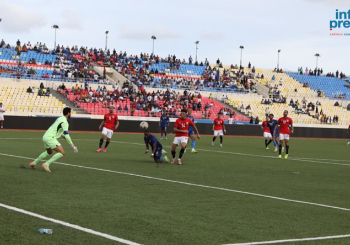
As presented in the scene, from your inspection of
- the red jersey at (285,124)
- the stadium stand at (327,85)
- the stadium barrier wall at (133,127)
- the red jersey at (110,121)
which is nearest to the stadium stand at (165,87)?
the stadium stand at (327,85)

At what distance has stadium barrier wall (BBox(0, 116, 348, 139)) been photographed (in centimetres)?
4494

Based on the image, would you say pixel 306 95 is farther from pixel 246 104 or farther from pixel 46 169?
pixel 46 169

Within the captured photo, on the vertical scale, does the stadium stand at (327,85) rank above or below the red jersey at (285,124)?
above

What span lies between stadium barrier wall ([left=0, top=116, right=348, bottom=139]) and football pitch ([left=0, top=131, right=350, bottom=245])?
27024 mm

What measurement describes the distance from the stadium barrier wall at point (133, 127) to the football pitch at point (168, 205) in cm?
2702

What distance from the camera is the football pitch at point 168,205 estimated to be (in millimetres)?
8055

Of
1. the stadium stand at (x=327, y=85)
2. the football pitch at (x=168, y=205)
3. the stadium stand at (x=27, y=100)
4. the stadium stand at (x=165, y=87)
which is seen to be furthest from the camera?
the stadium stand at (x=327, y=85)

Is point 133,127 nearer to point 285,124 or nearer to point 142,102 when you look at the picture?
point 142,102

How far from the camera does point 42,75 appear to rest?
5725cm

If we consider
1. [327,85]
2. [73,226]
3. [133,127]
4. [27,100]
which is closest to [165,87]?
[133,127]

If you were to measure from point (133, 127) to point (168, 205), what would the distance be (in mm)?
38233

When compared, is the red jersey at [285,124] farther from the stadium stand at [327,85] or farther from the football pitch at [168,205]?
the stadium stand at [327,85]

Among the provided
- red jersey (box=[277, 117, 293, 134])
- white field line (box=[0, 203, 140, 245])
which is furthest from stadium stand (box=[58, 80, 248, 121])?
white field line (box=[0, 203, 140, 245])

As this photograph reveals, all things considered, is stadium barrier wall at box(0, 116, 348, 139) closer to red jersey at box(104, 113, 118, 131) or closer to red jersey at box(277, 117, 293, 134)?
red jersey at box(104, 113, 118, 131)
